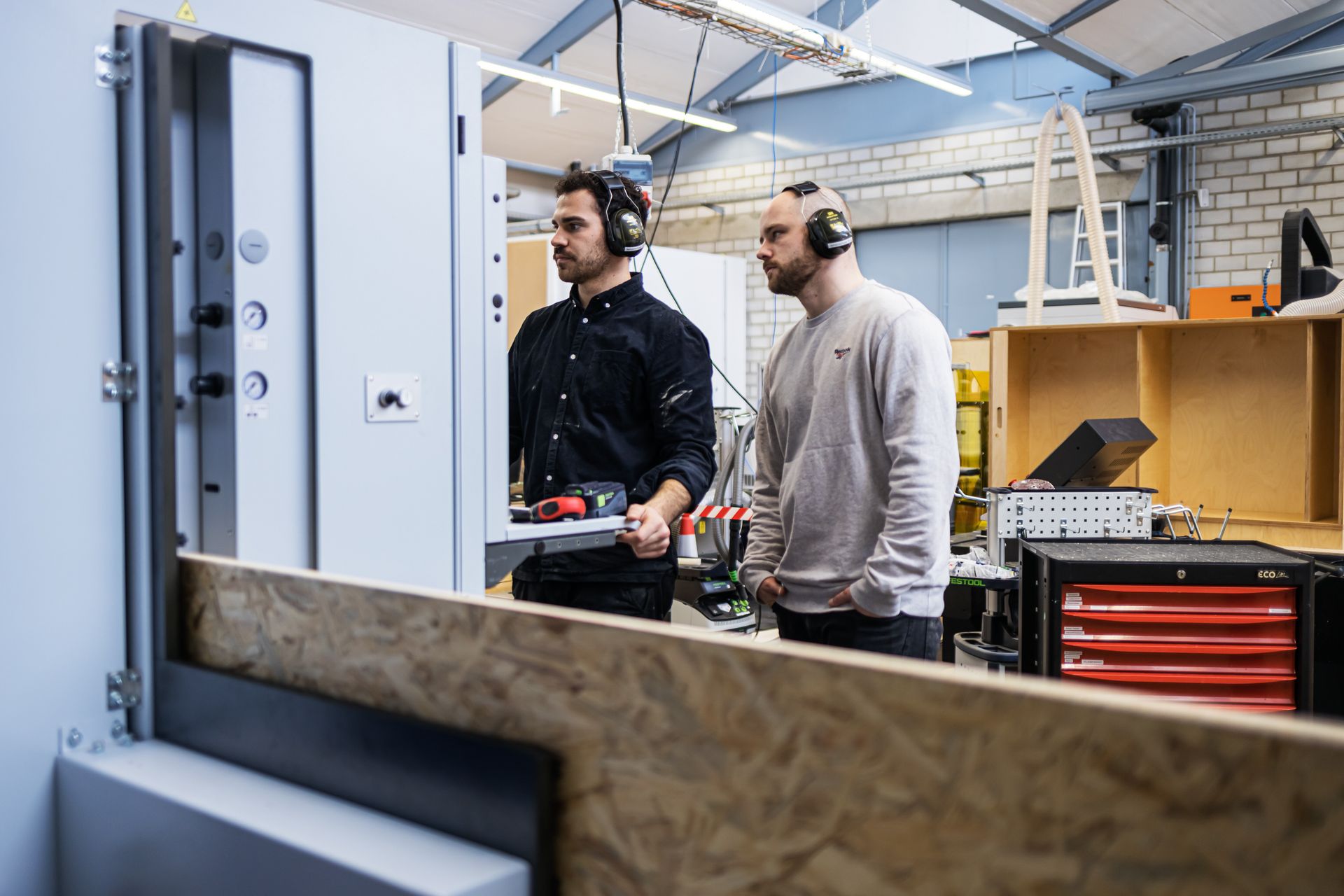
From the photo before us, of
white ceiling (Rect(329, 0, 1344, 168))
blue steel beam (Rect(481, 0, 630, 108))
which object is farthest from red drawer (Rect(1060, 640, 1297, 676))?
blue steel beam (Rect(481, 0, 630, 108))

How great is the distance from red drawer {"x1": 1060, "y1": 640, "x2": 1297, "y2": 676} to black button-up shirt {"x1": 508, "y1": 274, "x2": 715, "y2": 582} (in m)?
0.83

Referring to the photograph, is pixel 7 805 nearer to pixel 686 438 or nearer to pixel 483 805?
pixel 483 805

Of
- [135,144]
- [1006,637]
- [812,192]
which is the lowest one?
[1006,637]

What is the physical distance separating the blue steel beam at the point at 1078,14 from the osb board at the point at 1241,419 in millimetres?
2887

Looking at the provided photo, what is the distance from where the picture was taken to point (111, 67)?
45.6 inches

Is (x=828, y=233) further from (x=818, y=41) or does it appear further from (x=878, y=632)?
(x=818, y=41)

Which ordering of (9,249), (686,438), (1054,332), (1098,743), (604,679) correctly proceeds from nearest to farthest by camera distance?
(1098,743) < (604,679) < (9,249) < (686,438) < (1054,332)

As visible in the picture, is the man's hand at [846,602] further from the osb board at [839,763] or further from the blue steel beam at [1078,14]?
the blue steel beam at [1078,14]

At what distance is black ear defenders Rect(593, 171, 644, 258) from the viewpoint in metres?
2.06

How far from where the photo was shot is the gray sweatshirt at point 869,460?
1719 millimetres

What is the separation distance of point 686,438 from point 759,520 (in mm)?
220

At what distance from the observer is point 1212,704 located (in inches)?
82.5

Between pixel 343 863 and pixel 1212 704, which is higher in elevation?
pixel 343 863

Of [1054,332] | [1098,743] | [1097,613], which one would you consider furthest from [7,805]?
[1054,332]
